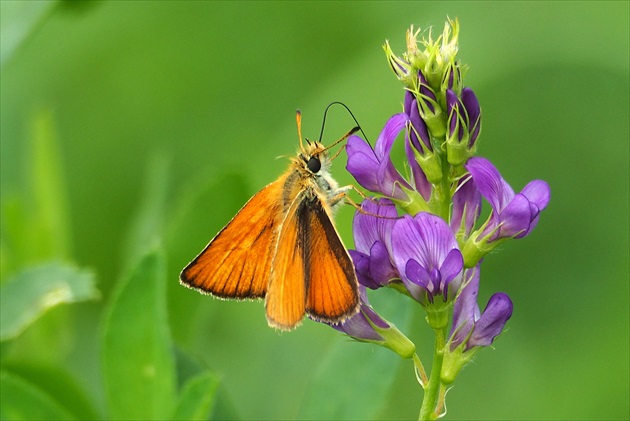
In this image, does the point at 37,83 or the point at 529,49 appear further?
the point at 37,83

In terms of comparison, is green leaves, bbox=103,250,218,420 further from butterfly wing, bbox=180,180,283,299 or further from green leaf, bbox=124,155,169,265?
green leaf, bbox=124,155,169,265

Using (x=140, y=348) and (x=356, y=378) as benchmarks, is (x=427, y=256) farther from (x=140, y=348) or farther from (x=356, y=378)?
(x=140, y=348)

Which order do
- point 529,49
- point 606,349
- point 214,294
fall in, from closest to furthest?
point 214,294, point 606,349, point 529,49

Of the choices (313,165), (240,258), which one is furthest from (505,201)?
(240,258)

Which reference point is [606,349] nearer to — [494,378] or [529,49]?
[494,378]

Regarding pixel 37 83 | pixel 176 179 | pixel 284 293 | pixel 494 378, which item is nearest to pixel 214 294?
pixel 284 293

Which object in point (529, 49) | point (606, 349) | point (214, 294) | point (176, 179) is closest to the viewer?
point (214, 294)

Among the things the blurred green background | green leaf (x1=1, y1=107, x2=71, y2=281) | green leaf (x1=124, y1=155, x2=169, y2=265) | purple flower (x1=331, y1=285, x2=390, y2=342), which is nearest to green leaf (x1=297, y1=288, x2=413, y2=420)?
the blurred green background

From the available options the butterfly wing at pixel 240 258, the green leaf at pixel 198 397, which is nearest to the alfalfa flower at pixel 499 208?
the butterfly wing at pixel 240 258
